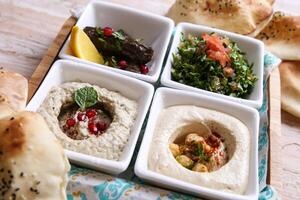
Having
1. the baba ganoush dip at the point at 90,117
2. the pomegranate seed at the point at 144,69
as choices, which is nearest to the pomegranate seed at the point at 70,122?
the baba ganoush dip at the point at 90,117

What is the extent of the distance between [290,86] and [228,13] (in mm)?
551

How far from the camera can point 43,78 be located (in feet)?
8.32

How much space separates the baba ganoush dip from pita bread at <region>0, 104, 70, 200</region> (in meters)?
0.36

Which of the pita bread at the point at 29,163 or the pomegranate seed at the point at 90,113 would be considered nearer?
the pita bread at the point at 29,163

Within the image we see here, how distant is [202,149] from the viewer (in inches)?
89.6

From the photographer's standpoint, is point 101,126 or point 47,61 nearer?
point 101,126

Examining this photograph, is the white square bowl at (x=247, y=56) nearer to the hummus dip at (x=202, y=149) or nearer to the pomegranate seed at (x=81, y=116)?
the hummus dip at (x=202, y=149)

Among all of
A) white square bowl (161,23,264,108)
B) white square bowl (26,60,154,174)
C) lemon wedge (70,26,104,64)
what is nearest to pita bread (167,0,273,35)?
white square bowl (161,23,264,108)

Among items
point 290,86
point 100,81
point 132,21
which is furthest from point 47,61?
point 290,86

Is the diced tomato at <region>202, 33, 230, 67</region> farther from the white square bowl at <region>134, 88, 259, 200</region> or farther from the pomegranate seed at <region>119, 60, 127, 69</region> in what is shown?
the pomegranate seed at <region>119, 60, 127, 69</region>

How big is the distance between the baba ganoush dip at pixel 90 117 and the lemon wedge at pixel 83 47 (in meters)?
0.22

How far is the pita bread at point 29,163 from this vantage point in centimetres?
176

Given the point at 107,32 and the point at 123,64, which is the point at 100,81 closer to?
the point at 123,64

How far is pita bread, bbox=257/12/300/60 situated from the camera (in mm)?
3107
